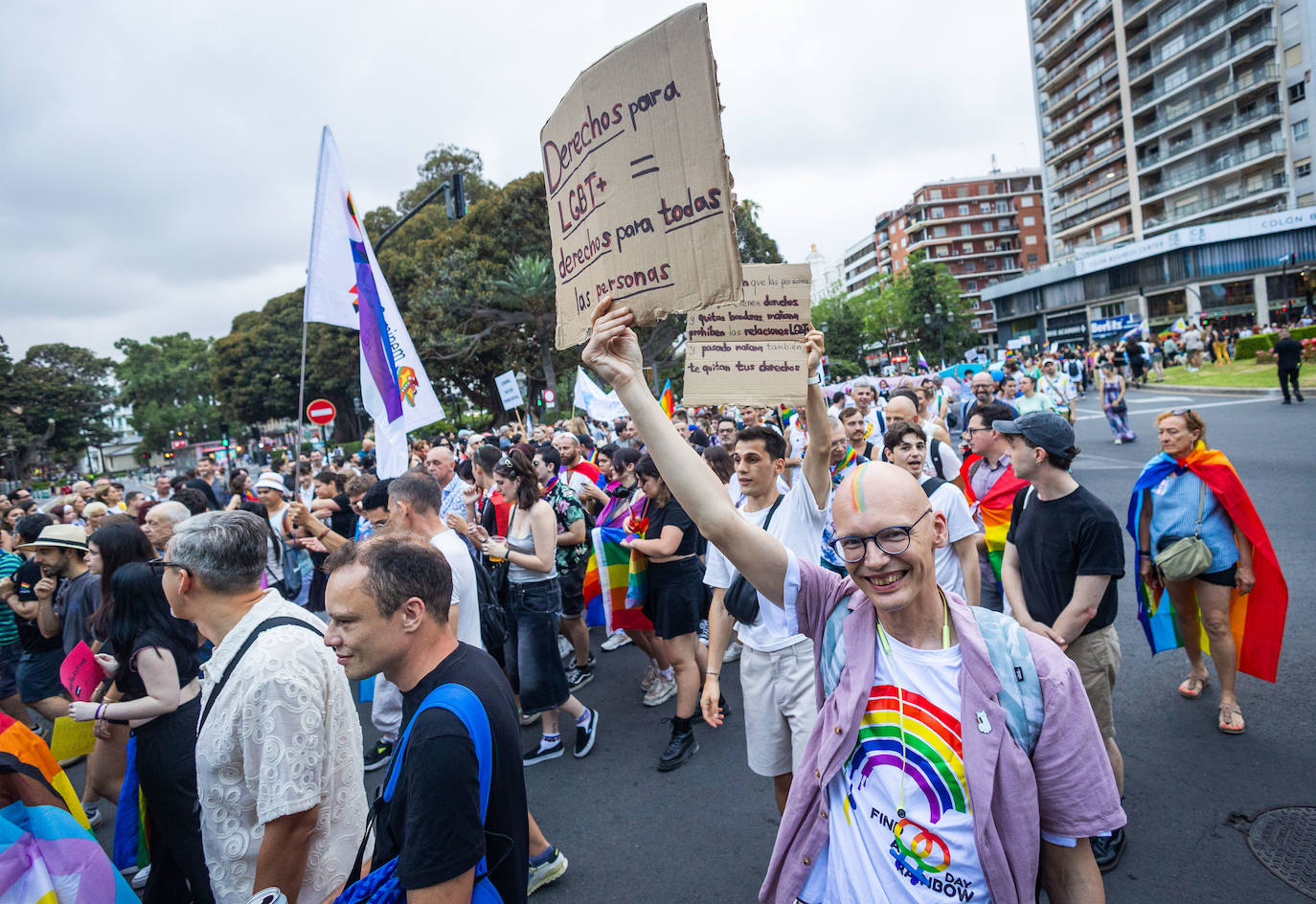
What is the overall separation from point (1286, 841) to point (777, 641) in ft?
7.55

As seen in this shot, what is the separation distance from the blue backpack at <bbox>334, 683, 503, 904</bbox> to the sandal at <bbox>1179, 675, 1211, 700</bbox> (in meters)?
4.40

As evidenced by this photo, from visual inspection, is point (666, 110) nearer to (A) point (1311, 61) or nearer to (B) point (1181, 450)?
(B) point (1181, 450)

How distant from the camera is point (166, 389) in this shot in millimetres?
92062

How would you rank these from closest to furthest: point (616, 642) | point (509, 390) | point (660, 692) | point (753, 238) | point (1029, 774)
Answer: point (1029, 774)
point (660, 692)
point (616, 642)
point (509, 390)
point (753, 238)

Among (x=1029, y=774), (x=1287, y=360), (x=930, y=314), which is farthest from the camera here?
(x=930, y=314)

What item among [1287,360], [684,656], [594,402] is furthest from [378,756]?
[1287,360]

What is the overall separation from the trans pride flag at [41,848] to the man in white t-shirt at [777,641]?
1917 millimetres

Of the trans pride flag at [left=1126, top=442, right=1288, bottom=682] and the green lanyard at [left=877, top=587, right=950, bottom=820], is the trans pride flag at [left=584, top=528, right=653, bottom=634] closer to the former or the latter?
the trans pride flag at [left=1126, top=442, right=1288, bottom=682]

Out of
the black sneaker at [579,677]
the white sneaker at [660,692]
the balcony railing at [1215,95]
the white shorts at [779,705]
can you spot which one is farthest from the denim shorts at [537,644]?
the balcony railing at [1215,95]

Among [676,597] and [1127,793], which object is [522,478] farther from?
[1127,793]

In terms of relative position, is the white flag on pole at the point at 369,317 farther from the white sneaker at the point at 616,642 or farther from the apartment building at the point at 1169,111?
the apartment building at the point at 1169,111

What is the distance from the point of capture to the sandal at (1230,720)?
13.0 ft

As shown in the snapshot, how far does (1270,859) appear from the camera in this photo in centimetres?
302

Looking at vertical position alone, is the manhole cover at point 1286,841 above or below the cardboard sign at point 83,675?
below
